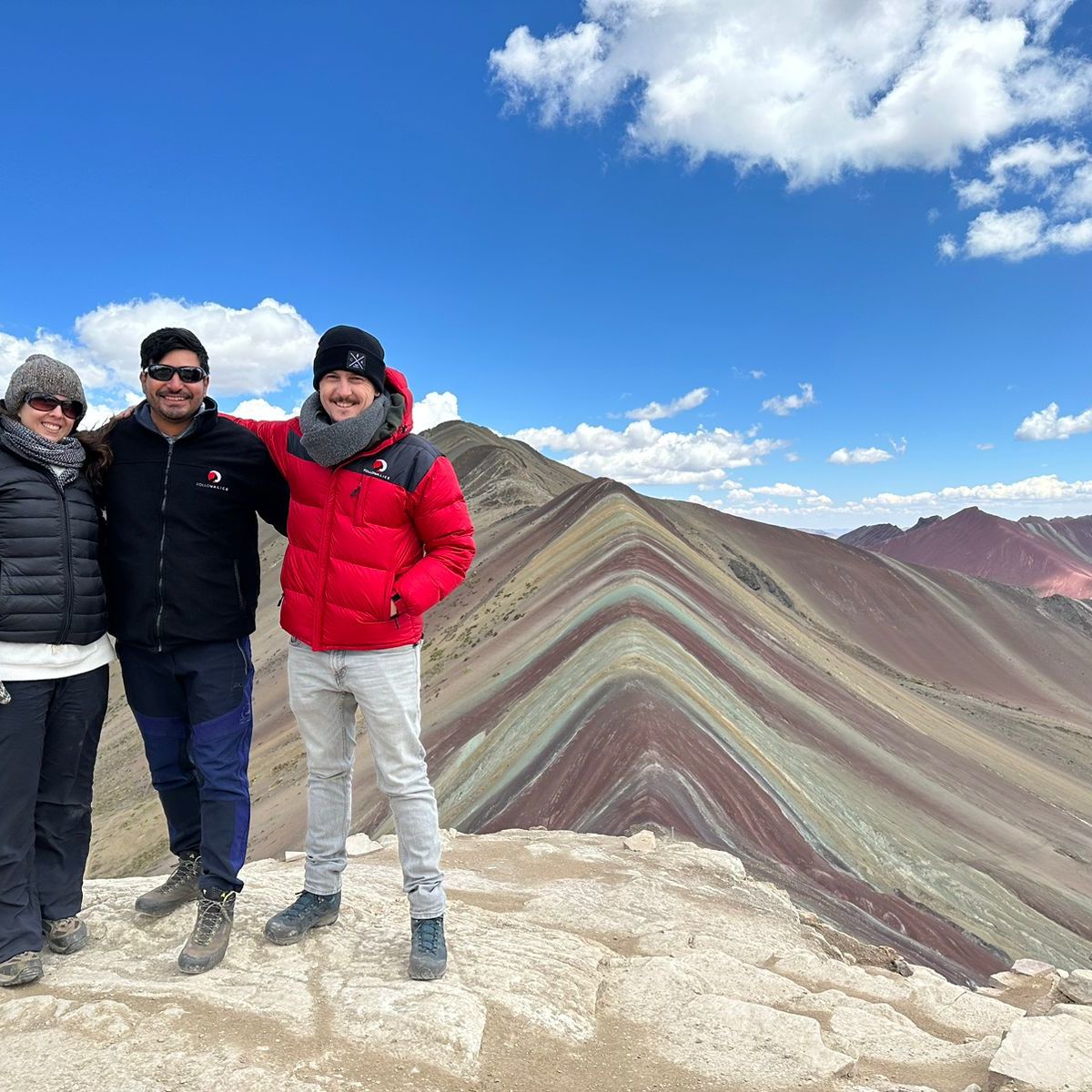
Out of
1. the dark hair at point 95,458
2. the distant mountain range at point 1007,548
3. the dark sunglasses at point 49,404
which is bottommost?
the dark hair at point 95,458

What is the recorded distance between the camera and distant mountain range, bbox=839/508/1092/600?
105 metres

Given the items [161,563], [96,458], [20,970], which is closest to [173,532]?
[161,563]

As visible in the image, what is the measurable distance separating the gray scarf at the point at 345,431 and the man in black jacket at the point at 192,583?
1.57 feet

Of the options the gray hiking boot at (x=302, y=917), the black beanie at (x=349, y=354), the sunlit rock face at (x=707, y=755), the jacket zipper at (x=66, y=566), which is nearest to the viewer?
the jacket zipper at (x=66, y=566)

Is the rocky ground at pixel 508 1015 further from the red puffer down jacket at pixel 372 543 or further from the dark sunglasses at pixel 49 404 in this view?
the dark sunglasses at pixel 49 404

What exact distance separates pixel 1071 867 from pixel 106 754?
3153 centimetres

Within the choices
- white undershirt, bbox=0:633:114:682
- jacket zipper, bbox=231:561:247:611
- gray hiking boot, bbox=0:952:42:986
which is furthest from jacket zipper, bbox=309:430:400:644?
gray hiking boot, bbox=0:952:42:986

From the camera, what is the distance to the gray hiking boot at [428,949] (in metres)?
3.60

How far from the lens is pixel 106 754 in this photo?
2977cm

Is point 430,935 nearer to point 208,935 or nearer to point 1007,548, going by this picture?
point 208,935

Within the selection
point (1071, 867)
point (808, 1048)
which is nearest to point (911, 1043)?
point (808, 1048)

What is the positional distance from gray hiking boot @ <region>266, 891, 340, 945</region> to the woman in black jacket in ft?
3.15

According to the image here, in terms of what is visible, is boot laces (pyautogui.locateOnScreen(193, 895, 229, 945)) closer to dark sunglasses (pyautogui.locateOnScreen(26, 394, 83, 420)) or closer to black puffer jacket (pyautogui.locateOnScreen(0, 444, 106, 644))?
black puffer jacket (pyautogui.locateOnScreen(0, 444, 106, 644))

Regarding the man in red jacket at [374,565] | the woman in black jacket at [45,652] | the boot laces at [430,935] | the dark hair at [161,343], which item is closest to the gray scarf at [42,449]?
the woman in black jacket at [45,652]
